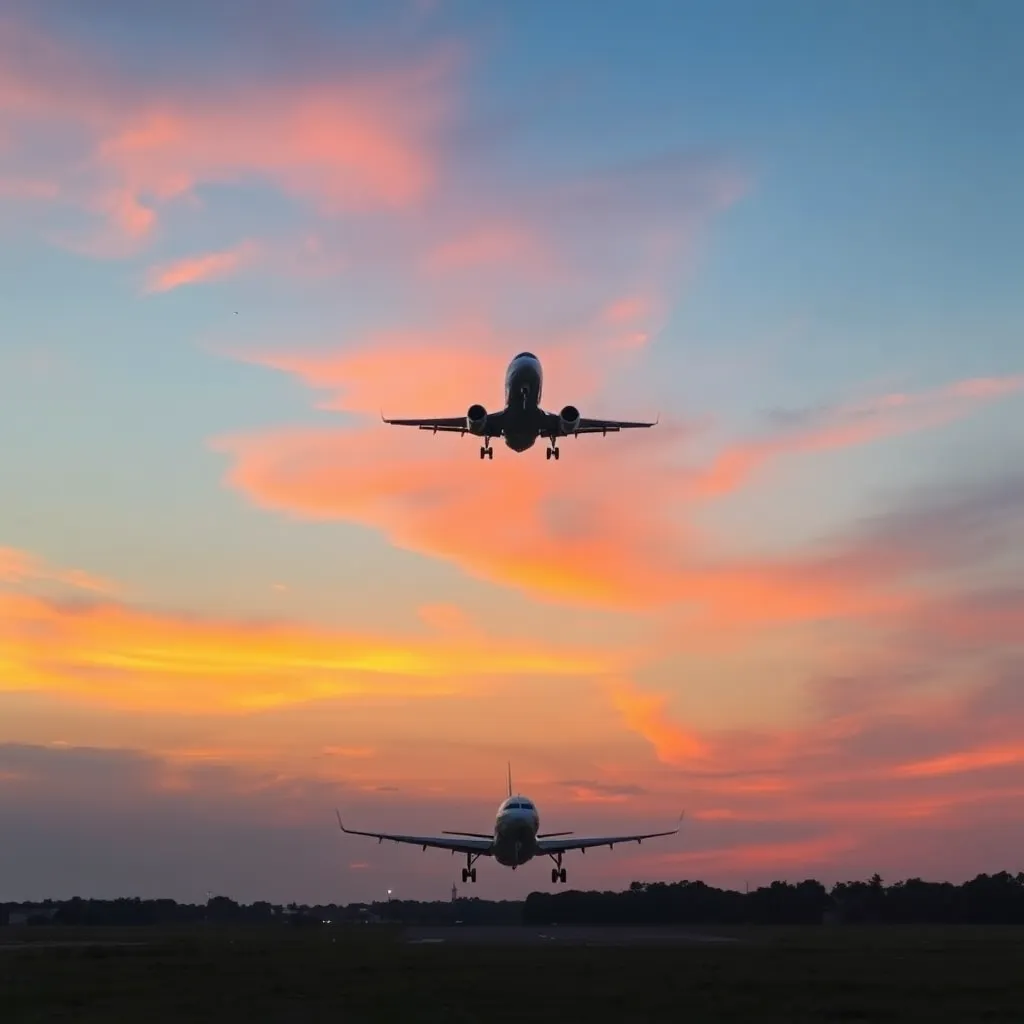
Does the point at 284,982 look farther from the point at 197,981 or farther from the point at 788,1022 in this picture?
the point at 788,1022

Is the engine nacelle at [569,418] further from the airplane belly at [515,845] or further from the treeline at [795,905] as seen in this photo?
the treeline at [795,905]

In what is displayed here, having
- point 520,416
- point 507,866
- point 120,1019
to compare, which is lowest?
point 120,1019

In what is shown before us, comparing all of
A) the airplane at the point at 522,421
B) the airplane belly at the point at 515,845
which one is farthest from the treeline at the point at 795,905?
the airplane at the point at 522,421

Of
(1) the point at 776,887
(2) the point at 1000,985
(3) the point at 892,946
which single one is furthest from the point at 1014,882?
(2) the point at 1000,985

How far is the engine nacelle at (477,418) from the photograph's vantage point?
7800 cm

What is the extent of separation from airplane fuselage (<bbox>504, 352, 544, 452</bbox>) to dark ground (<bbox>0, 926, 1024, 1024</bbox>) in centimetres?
3313

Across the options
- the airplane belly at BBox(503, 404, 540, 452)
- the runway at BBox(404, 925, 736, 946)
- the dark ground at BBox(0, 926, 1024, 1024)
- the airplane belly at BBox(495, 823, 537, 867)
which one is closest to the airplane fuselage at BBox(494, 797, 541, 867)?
the airplane belly at BBox(495, 823, 537, 867)

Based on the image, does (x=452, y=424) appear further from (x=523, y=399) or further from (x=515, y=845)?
(x=515, y=845)

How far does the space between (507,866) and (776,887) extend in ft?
138

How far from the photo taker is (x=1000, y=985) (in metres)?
34.7

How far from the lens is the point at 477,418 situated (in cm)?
7812

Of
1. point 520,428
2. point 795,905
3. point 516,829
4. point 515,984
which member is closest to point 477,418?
point 520,428

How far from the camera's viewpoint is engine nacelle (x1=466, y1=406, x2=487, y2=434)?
256 feet

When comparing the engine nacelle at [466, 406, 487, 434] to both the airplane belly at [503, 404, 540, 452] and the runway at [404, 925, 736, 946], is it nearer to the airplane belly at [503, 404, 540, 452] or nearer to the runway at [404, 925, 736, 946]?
the airplane belly at [503, 404, 540, 452]
